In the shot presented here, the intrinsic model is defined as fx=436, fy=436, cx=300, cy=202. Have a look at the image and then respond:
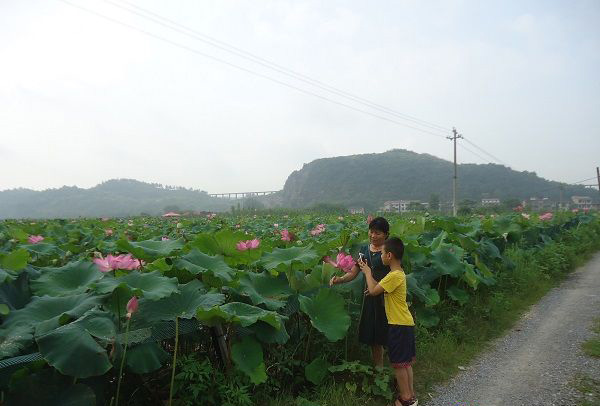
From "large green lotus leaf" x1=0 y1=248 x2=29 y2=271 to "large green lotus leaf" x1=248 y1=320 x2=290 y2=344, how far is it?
1.26m

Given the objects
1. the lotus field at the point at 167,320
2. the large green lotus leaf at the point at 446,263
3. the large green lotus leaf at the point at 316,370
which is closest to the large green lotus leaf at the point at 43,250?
the lotus field at the point at 167,320

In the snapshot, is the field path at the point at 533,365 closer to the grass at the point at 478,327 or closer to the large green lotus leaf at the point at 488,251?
the grass at the point at 478,327

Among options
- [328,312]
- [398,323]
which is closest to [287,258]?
[328,312]

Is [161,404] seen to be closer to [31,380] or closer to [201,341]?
[201,341]

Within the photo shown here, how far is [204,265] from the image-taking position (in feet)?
8.32

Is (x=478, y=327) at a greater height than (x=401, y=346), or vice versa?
(x=401, y=346)

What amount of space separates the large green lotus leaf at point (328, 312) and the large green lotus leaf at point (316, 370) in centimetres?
30

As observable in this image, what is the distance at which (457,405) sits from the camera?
285 centimetres

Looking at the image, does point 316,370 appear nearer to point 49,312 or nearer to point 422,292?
point 422,292

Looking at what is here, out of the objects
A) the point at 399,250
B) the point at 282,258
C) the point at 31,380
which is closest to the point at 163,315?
the point at 31,380

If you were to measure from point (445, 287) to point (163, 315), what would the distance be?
3352 millimetres

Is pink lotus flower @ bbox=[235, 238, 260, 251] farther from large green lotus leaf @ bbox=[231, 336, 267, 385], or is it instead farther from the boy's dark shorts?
the boy's dark shorts

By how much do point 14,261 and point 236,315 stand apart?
49.1 inches

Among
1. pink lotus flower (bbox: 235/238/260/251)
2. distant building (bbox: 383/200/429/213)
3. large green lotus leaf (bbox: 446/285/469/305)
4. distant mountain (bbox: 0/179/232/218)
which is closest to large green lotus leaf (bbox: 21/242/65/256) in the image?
pink lotus flower (bbox: 235/238/260/251)
